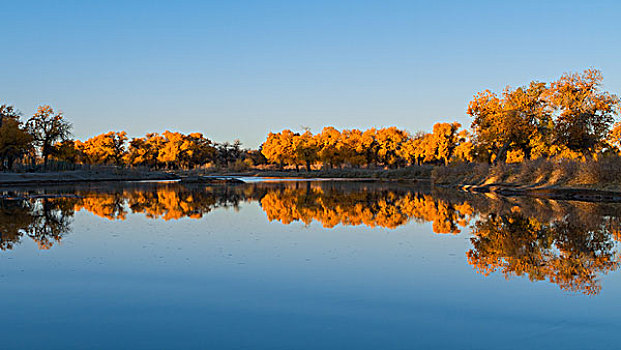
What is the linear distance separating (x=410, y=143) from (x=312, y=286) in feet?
317

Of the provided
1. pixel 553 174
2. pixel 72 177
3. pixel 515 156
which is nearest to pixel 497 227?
pixel 553 174

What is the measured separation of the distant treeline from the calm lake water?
2950 centimetres

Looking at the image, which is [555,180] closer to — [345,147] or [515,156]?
[515,156]

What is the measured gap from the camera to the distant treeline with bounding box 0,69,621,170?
49.7 meters

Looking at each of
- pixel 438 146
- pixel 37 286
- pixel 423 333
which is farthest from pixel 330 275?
pixel 438 146

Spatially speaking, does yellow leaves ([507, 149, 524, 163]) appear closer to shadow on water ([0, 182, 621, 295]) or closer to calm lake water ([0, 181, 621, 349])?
shadow on water ([0, 182, 621, 295])

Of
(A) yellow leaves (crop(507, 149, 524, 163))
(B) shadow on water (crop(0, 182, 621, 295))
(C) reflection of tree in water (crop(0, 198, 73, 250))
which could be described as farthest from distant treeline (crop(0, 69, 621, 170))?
(C) reflection of tree in water (crop(0, 198, 73, 250))

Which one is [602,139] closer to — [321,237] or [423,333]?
[321,237]

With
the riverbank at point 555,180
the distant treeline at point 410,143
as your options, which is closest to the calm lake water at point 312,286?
the riverbank at point 555,180

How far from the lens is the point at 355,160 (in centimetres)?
10519

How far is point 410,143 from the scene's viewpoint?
102875mm

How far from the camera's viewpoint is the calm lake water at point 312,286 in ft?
20.7

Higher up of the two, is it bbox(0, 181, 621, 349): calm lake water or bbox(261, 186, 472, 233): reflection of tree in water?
bbox(261, 186, 472, 233): reflection of tree in water

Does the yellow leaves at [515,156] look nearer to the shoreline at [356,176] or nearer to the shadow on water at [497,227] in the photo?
the shoreline at [356,176]
